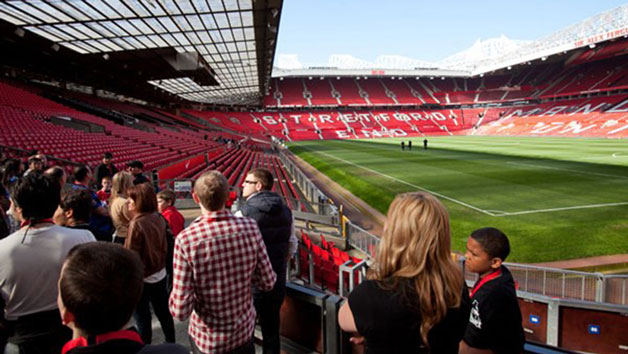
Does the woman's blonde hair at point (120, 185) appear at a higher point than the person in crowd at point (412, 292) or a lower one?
higher

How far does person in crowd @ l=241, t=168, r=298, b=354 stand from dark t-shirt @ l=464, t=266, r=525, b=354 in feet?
5.02

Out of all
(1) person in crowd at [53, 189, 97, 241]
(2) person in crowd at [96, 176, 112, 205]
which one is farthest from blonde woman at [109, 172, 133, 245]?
(2) person in crowd at [96, 176, 112, 205]

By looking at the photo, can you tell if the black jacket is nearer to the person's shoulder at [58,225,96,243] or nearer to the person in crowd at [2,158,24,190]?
the person's shoulder at [58,225,96,243]

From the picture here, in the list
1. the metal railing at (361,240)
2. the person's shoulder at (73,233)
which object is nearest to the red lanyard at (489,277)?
the person's shoulder at (73,233)

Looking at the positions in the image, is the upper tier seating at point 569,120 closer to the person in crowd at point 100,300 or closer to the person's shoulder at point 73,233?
the person's shoulder at point 73,233

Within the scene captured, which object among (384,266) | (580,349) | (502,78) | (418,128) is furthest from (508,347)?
(502,78)

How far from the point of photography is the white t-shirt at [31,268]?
7.29ft

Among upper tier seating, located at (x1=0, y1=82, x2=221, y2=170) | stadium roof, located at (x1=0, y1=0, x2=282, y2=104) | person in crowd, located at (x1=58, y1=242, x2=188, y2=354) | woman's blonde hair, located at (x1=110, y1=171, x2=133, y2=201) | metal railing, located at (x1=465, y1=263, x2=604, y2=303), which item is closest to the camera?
person in crowd, located at (x1=58, y1=242, x2=188, y2=354)

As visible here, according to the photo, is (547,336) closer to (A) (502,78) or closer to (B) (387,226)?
(B) (387,226)

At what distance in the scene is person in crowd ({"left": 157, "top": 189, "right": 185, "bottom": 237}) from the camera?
450cm

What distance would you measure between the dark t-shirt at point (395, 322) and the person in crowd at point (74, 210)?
256 centimetres

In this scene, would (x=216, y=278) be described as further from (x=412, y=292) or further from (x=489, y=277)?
(x=489, y=277)

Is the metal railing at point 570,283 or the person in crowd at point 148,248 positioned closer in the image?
the person in crowd at point 148,248

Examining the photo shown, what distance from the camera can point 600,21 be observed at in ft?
208
